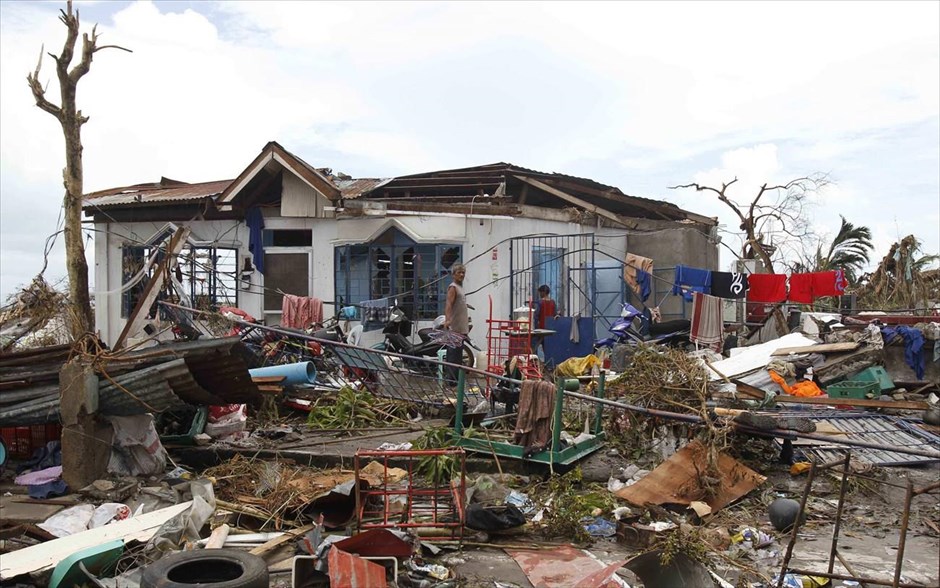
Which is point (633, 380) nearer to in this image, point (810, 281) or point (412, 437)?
point (412, 437)

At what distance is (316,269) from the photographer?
52.3ft

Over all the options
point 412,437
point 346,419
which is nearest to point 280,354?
point 346,419

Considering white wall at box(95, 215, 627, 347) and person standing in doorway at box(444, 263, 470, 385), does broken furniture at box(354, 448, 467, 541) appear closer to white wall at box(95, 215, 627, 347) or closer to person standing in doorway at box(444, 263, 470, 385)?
person standing in doorway at box(444, 263, 470, 385)

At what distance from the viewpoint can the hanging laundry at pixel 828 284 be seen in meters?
15.9

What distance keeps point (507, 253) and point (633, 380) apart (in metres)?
6.78

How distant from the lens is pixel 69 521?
20.2 ft

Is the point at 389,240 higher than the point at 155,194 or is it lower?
lower

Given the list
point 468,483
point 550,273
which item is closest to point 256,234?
point 550,273

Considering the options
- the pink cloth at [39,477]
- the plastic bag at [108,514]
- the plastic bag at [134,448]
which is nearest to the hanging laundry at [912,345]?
the plastic bag at [134,448]

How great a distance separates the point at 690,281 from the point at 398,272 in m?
5.75

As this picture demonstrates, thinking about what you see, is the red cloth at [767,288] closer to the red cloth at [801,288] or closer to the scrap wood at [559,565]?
the red cloth at [801,288]

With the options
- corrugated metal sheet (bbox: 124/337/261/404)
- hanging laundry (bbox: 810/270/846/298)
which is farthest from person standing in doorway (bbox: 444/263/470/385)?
hanging laundry (bbox: 810/270/846/298)

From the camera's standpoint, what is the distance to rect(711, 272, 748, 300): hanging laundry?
15.1 metres

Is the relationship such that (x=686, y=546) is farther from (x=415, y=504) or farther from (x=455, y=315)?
(x=455, y=315)
